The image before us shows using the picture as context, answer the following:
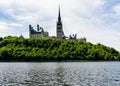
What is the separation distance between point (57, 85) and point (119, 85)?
1210 cm

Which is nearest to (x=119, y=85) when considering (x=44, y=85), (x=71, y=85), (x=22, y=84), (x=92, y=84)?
(x=92, y=84)

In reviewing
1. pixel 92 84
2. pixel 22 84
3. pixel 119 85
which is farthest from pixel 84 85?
pixel 22 84

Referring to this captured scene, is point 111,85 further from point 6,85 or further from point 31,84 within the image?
point 6,85

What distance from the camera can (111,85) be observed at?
62906mm

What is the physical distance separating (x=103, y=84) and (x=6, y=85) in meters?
19.4

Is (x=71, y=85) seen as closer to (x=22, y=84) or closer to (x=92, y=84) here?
(x=92, y=84)

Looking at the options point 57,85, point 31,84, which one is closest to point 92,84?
point 57,85

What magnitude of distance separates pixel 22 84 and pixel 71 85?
1000 centimetres

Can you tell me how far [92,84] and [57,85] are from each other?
730cm

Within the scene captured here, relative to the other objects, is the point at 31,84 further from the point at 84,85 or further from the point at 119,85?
the point at 119,85

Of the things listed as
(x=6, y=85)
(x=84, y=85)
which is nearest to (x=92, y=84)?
(x=84, y=85)

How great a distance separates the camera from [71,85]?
6278 cm

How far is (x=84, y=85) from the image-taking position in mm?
63312

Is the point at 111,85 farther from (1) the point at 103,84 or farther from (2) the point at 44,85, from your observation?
(2) the point at 44,85
